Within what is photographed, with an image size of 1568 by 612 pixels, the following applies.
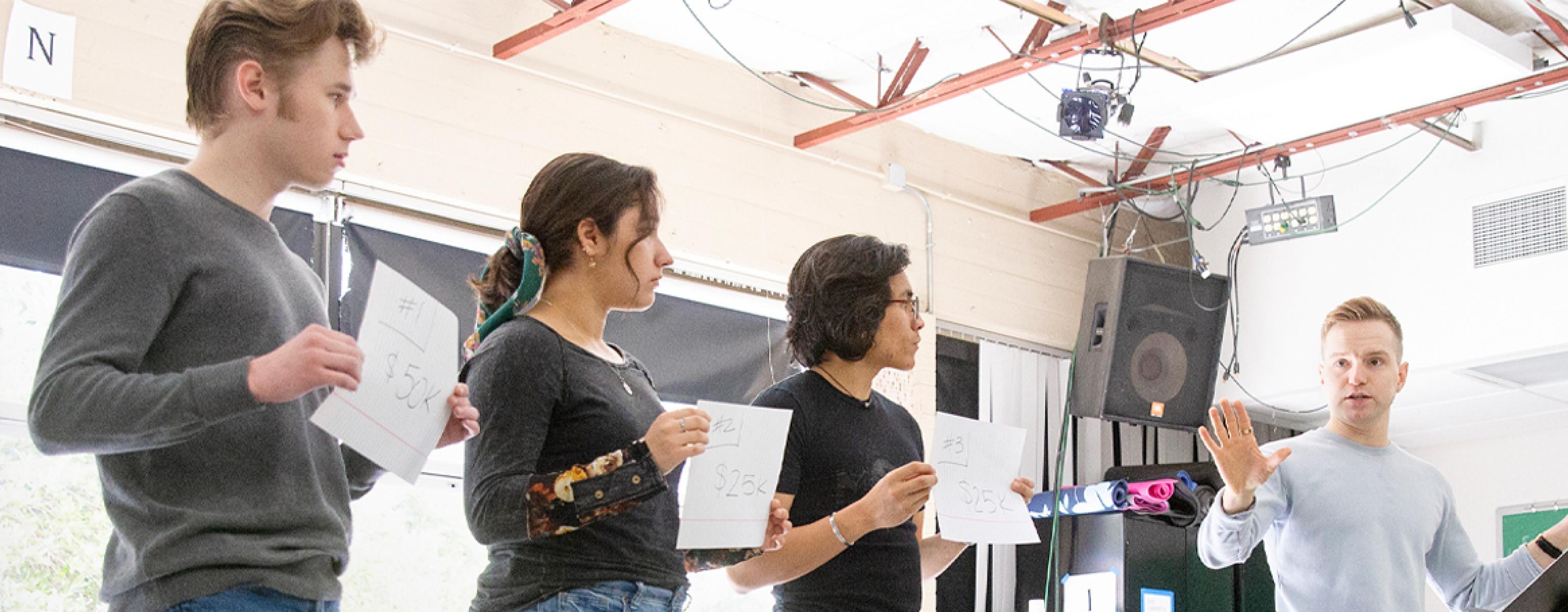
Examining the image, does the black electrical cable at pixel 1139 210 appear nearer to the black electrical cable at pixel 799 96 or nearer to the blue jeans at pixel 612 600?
the black electrical cable at pixel 799 96

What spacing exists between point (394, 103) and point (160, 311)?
335 cm

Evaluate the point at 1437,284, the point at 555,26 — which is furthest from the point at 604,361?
the point at 1437,284

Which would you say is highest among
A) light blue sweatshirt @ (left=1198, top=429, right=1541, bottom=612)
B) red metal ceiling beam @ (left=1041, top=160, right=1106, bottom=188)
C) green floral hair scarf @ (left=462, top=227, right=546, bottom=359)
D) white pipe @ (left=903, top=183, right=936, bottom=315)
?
red metal ceiling beam @ (left=1041, top=160, right=1106, bottom=188)

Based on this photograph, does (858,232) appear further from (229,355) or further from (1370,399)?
(229,355)

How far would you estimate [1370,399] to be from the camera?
9.72ft

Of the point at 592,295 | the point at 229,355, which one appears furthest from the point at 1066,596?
the point at 229,355

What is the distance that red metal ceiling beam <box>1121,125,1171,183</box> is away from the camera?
622 cm

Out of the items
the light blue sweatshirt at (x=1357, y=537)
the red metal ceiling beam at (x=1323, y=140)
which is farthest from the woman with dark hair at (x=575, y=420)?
the red metal ceiling beam at (x=1323, y=140)

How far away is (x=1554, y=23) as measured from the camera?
493cm

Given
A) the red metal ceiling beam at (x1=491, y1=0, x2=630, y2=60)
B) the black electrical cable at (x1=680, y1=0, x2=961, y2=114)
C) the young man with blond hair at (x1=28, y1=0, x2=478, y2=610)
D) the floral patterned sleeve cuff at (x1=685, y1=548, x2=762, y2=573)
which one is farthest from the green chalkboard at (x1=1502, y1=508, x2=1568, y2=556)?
the young man with blond hair at (x1=28, y1=0, x2=478, y2=610)

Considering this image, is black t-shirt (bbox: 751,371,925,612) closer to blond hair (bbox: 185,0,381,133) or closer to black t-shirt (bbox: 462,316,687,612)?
black t-shirt (bbox: 462,316,687,612)

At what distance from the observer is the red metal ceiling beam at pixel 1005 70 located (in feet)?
15.0

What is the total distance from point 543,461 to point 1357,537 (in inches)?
71.2

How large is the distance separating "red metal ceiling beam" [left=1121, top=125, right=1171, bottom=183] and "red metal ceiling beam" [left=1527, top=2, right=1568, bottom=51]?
1590 millimetres
